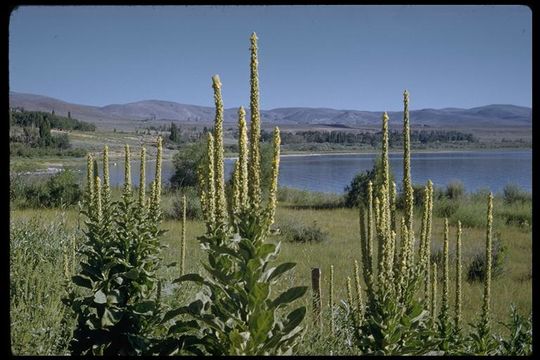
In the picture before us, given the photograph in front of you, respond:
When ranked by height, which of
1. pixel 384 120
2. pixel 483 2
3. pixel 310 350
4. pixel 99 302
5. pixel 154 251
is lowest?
pixel 310 350

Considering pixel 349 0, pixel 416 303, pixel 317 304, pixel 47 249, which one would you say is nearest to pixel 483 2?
Result: pixel 349 0

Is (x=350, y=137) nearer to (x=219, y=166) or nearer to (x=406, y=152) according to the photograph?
(x=406, y=152)

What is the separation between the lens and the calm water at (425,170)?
3453 centimetres

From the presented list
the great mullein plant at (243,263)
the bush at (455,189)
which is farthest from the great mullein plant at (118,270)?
→ the bush at (455,189)

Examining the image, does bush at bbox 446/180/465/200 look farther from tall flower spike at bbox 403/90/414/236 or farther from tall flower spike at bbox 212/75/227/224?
tall flower spike at bbox 212/75/227/224

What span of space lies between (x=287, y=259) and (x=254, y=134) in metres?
11.9

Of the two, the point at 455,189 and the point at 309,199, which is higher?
the point at 455,189

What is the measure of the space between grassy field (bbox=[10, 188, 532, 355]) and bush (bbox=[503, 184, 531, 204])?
54cm

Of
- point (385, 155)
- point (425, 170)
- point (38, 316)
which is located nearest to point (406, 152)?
point (385, 155)

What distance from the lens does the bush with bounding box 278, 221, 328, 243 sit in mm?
18806

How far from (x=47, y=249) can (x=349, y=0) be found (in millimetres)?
7011

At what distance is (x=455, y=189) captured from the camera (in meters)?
32.9

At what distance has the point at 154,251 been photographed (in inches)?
166

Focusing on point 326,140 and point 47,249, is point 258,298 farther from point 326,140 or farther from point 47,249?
point 326,140
